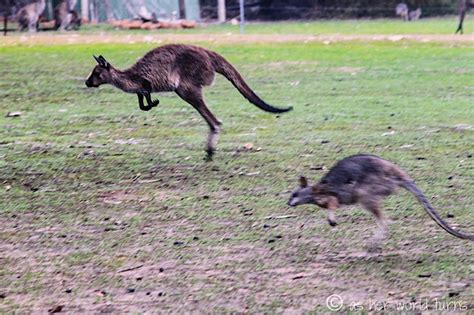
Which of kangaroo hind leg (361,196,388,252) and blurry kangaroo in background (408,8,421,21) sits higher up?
kangaroo hind leg (361,196,388,252)

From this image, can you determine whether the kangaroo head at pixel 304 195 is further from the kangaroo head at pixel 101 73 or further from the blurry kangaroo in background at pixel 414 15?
the blurry kangaroo in background at pixel 414 15

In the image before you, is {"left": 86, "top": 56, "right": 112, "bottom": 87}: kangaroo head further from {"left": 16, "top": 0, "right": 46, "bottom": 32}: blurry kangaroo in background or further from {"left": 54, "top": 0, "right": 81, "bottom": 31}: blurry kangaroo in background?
{"left": 54, "top": 0, "right": 81, "bottom": 31}: blurry kangaroo in background

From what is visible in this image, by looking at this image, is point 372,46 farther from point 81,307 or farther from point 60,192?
point 81,307

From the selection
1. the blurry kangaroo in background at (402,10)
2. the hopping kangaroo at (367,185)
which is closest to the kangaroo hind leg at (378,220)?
the hopping kangaroo at (367,185)

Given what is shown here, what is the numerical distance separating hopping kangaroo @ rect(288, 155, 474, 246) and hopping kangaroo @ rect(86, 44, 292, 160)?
8.61 ft

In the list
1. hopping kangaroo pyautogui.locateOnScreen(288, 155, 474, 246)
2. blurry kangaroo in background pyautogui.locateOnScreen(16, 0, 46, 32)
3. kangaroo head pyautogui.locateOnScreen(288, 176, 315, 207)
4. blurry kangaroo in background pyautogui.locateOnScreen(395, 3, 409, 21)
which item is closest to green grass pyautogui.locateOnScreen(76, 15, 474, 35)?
blurry kangaroo in background pyautogui.locateOnScreen(395, 3, 409, 21)

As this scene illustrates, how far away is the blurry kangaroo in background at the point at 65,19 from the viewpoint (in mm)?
26344

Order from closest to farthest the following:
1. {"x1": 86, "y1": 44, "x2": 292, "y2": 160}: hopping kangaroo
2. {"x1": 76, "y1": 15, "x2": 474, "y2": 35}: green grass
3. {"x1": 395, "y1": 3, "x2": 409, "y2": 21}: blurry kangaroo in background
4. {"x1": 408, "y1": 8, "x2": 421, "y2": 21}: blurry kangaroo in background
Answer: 1. {"x1": 86, "y1": 44, "x2": 292, "y2": 160}: hopping kangaroo
2. {"x1": 76, "y1": 15, "x2": 474, "y2": 35}: green grass
3. {"x1": 395, "y1": 3, "x2": 409, "y2": 21}: blurry kangaroo in background
4. {"x1": 408, "y1": 8, "x2": 421, "y2": 21}: blurry kangaroo in background

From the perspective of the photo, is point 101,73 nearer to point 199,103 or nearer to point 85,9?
point 199,103

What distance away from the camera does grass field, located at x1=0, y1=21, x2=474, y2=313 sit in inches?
176

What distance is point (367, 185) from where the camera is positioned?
5.03 metres

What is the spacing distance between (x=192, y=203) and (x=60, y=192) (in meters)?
0.93

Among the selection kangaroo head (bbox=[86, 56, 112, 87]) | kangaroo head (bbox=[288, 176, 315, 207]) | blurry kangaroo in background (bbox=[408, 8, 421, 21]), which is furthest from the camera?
blurry kangaroo in background (bbox=[408, 8, 421, 21])

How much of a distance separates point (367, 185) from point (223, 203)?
1.38 metres
